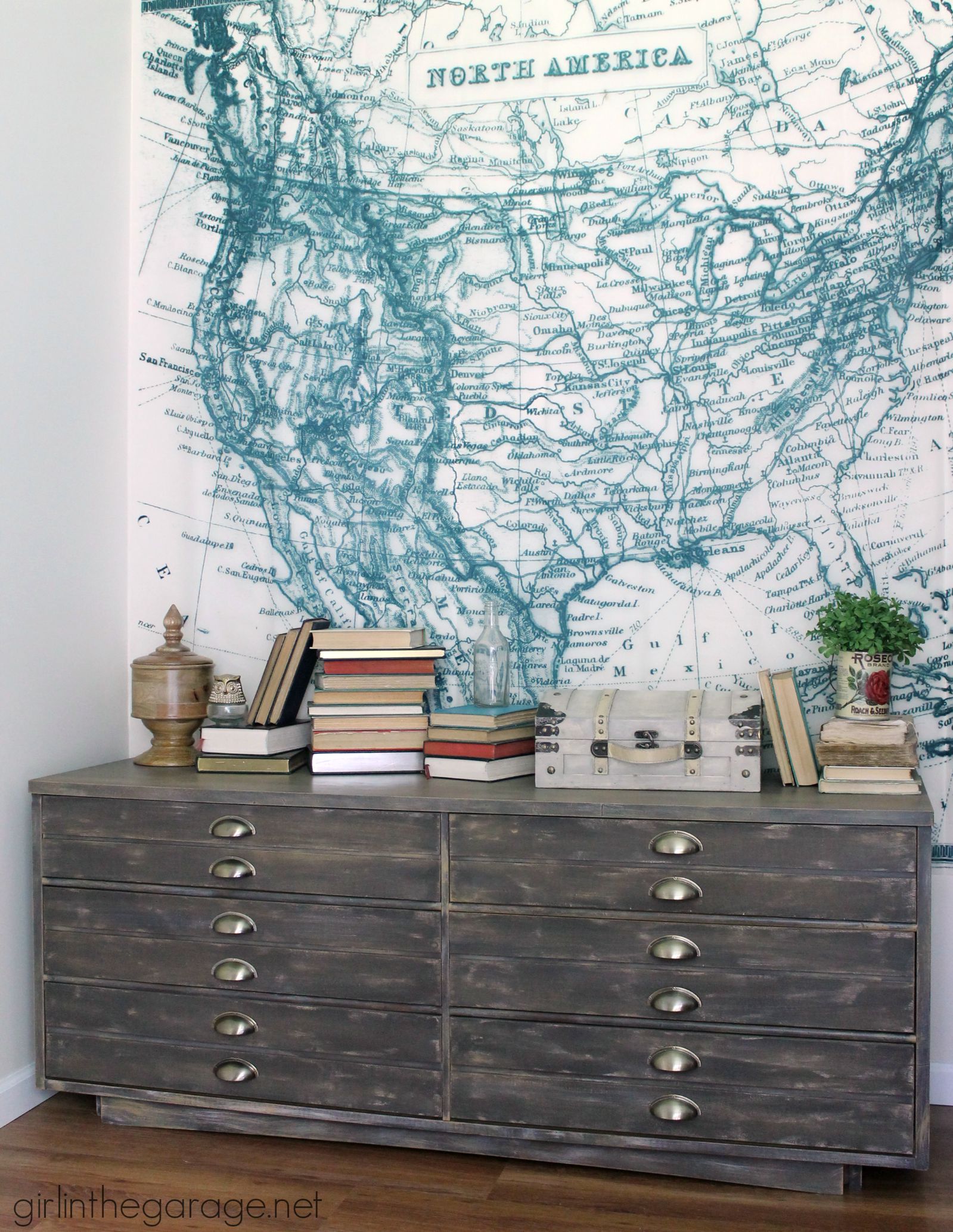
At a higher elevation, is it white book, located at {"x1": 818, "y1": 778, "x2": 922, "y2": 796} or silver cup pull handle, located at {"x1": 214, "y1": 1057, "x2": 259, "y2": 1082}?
white book, located at {"x1": 818, "y1": 778, "x2": 922, "y2": 796}

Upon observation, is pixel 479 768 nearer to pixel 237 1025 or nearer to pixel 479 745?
pixel 479 745

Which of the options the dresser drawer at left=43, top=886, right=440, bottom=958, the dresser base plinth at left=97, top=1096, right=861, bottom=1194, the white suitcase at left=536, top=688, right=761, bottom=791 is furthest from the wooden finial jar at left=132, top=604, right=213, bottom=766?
the white suitcase at left=536, top=688, right=761, bottom=791

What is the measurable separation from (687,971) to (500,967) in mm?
342

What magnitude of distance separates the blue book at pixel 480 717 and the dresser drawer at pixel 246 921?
0.38 meters

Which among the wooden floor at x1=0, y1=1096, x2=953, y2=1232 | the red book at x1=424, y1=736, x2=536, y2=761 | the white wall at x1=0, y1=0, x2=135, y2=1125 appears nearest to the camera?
the wooden floor at x1=0, y1=1096, x2=953, y2=1232

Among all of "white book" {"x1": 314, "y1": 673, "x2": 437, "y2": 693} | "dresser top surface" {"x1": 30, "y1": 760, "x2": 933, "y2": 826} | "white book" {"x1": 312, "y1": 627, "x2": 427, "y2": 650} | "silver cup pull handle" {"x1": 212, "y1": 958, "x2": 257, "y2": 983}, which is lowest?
"silver cup pull handle" {"x1": 212, "y1": 958, "x2": 257, "y2": 983}

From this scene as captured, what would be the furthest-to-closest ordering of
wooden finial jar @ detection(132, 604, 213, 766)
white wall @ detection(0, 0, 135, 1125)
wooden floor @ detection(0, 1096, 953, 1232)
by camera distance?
wooden finial jar @ detection(132, 604, 213, 766) < white wall @ detection(0, 0, 135, 1125) < wooden floor @ detection(0, 1096, 953, 1232)

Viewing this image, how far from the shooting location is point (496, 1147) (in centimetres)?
212

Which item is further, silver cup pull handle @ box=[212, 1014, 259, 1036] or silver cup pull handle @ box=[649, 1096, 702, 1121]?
silver cup pull handle @ box=[212, 1014, 259, 1036]

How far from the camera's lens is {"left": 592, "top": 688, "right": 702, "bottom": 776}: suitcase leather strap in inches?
82.9

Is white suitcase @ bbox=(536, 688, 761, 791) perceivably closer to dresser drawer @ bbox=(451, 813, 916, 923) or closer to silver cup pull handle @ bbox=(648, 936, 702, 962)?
dresser drawer @ bbox=(451, 813, 916, 923)

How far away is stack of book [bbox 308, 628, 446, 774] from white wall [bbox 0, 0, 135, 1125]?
600 millimetres

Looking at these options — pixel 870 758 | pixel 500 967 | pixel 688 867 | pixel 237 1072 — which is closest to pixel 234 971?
pixel 237 1072

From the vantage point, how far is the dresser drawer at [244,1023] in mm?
2133
